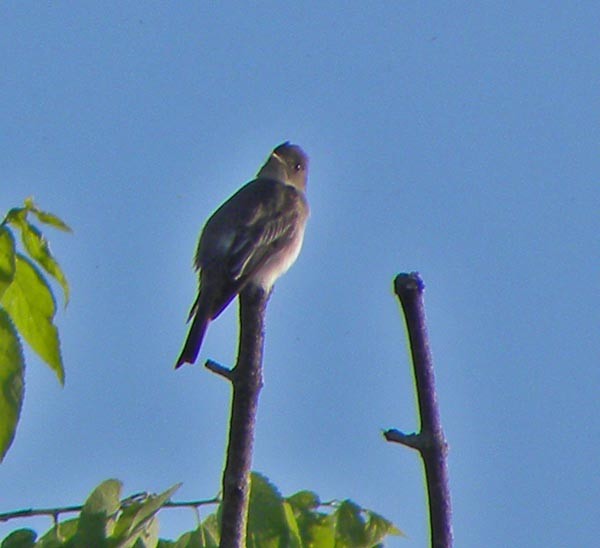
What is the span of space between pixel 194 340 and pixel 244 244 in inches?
39.7

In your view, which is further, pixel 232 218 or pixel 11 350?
pixel 232 218

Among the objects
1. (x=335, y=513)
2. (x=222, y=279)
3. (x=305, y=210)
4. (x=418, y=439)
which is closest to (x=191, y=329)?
(x=222, y=279)

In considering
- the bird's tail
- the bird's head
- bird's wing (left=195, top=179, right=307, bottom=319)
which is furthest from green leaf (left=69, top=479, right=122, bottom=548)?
the bird's head

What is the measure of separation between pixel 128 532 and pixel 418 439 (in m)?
1.00

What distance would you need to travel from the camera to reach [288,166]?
8.23 m

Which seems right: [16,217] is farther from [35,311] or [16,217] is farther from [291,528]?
[291,528]

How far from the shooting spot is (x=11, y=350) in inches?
96.7

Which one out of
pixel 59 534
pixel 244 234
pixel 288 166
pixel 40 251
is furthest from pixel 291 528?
pixel 288 166

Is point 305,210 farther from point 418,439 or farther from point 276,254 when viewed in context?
point 418,439

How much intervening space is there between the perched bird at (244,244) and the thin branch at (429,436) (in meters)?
3.47

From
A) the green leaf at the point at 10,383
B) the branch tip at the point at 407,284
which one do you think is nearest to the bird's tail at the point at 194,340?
the green leaf at the point at 10,383

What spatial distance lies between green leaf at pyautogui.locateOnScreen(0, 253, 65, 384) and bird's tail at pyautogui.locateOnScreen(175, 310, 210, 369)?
8.44 ft

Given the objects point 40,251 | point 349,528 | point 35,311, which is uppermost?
point 40,251

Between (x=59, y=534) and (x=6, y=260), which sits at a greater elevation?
(x=6, y=260)
